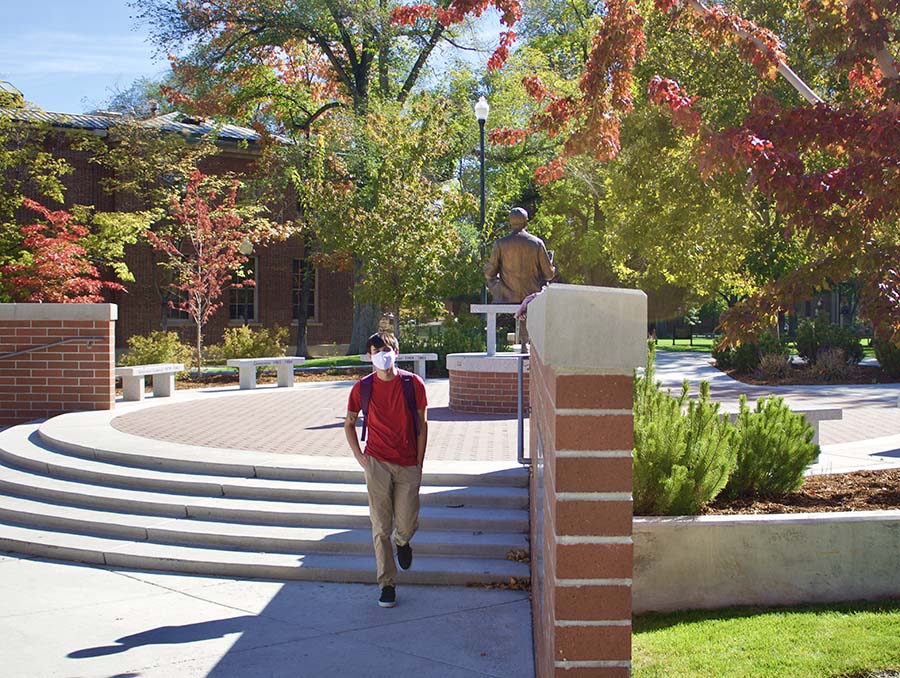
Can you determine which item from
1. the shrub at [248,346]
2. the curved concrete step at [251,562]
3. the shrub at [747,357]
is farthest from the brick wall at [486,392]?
the shrub at [747,357]

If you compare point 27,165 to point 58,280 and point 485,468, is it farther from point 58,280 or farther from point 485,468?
point 485,468

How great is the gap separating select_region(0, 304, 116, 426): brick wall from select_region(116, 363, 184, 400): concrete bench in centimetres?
149

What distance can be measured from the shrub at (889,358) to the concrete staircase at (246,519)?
15.6 meters

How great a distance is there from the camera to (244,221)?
96.9 ft

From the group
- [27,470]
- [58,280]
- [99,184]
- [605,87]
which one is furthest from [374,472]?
[99,184]

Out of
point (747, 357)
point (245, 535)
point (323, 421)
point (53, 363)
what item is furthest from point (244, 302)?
point (245, 535)

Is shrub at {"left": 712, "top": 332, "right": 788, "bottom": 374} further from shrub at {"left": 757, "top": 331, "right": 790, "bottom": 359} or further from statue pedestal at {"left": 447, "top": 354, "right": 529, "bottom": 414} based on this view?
statue pedestal at {"left": 447, "top": 354, "right": 529, "bottom": 414}

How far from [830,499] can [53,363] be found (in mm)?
11006

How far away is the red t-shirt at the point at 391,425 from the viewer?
6684 mm

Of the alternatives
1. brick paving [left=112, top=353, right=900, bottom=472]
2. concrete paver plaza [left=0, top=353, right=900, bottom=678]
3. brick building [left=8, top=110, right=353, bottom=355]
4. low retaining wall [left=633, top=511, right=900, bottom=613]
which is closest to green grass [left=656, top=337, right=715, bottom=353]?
brick building [left=8, top=110, right=353, bottom=355]

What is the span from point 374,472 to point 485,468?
2.58 m

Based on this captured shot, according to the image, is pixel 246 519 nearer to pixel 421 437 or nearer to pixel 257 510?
pixel 257 510

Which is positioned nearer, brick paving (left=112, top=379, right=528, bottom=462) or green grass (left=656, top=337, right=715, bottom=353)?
brick paving (left=112, top=379, right=528, bottom=462)

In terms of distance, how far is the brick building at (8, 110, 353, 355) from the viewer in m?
30.5
